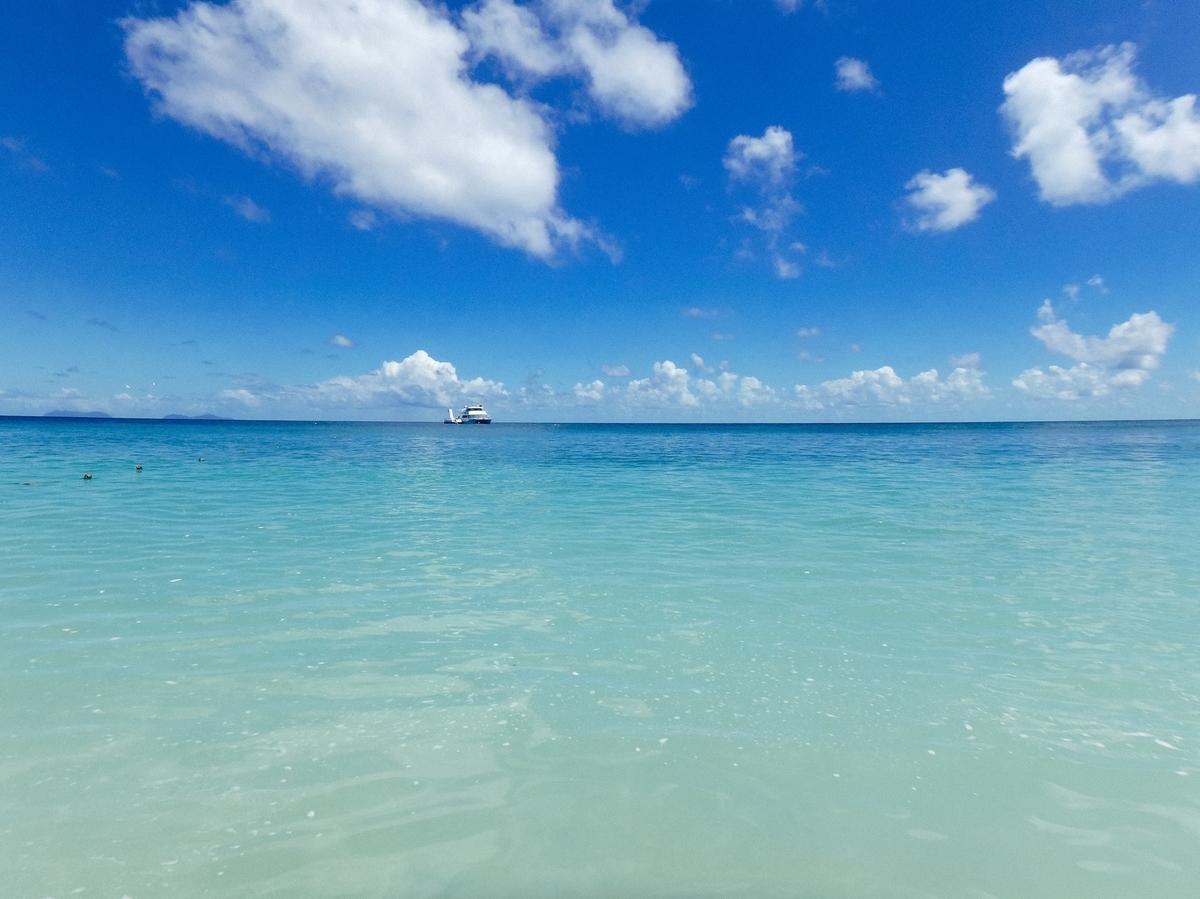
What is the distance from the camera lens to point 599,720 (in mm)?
6426

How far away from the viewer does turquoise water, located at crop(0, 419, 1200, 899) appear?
4500 millimetres

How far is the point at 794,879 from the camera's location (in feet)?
14.4

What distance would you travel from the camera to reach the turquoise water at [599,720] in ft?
14.8

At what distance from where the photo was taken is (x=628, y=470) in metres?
38.3

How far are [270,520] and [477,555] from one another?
842 cm

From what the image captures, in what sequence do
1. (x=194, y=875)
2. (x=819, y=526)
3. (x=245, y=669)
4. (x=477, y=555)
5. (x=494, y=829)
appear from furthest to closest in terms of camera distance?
(x=819, y=526) → (x=477, y=555) → (x=245, y=669) → (x=494, y=829) → (x=194, y=875)

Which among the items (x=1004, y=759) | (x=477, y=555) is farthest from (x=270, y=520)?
(x=1004, y=759)

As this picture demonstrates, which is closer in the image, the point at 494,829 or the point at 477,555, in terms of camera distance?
the point at 494,829

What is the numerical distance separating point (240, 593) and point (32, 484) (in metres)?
24.4

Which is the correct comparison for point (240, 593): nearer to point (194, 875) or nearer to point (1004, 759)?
point (194, 875)

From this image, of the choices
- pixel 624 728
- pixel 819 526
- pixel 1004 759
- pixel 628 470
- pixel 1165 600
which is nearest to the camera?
pixel 1004 759

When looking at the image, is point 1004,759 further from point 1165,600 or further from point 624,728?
point 1165,600

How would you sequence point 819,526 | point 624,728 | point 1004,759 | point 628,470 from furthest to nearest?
point 628,470 < point 819,526 < point 624,728 < point 1004,759

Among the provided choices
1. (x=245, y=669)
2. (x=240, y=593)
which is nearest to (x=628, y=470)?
(x=240, y=593)
